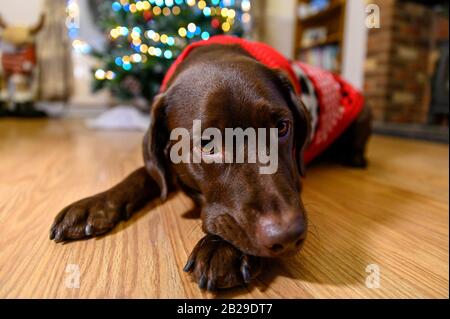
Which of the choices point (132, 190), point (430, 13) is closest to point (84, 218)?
point (132, 190)

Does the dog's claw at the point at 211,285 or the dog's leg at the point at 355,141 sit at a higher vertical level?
the dog's leg at the point at 355,141

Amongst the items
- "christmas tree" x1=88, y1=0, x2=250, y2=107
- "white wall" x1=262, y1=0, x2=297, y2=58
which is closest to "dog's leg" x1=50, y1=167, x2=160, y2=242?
"christmas tree" x1=88, y1=0, x2=250, y2=107

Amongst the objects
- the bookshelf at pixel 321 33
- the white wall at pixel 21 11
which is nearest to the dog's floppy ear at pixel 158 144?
the bookshelf at pixel 321 33

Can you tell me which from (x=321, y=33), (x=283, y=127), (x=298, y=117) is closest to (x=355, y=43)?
(x=321, y=33)

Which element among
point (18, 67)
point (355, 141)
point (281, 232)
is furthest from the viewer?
point (18, 67)

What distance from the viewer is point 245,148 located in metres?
0.79

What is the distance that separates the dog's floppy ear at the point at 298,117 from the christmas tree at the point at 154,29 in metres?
2.29

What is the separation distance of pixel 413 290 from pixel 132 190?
0.79 meters

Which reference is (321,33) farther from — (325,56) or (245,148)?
(245,148)

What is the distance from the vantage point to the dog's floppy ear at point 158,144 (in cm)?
99

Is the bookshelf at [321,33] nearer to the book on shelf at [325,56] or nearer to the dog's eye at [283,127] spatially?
the book on shelf at [325,56]

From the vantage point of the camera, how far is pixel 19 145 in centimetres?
228

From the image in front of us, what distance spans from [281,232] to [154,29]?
3.03 m
